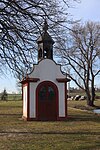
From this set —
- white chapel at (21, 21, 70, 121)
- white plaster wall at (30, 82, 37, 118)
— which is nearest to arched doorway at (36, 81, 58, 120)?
white chapel at (21, 21, 70, 121)

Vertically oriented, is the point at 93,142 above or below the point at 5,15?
below

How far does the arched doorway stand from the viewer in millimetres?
26531

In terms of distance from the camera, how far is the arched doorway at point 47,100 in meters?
26.5

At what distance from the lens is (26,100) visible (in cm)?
2725

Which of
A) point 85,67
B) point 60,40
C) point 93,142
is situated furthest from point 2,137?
point 85,67

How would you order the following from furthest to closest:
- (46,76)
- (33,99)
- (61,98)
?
(61,98) < (46,76) < (33,99)

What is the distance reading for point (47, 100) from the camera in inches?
1048

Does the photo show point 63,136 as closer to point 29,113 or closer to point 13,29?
point 13,29

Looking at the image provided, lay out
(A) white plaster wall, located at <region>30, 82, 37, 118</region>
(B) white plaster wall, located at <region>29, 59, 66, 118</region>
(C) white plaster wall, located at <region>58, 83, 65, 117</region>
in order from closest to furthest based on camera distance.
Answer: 1. (A) white plaster wall, located at <region>30, 82, 37, 118</region>
2. (B) white plaster wall, located at <region>29, 59, 66, 118</region>
3. (C) white plaster wall, located at <region>58, 83, 65, 117</region>

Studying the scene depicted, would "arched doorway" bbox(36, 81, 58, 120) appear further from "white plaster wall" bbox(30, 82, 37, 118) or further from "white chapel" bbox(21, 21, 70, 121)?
"white plaster wall" bbox(30, 82, 37, 118)

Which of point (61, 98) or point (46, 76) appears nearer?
point (46, 76)

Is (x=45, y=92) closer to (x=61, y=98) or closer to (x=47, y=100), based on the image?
(x=47, y=100)

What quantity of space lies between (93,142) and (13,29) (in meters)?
6.75

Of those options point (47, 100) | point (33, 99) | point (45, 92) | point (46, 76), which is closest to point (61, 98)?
point (47, 100)
